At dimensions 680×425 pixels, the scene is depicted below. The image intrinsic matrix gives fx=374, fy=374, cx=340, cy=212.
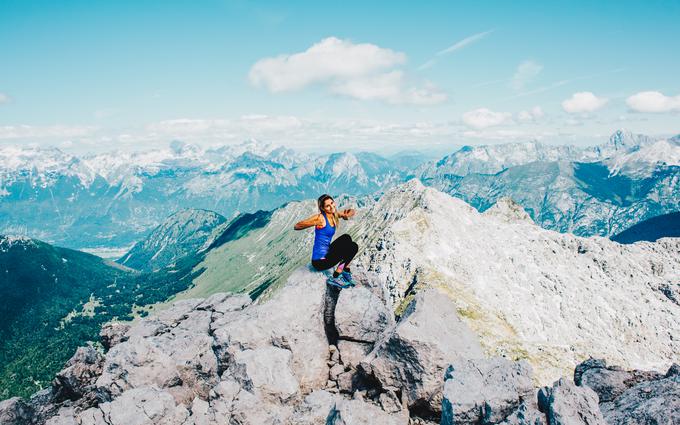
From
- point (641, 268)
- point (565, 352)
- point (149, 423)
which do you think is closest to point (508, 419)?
point (149, 423)

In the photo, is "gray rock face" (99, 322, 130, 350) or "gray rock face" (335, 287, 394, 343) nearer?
"gray rock face" (335, 287, 394, 343)

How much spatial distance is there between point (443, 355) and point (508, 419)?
5.83 m

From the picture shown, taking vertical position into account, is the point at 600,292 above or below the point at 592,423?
below

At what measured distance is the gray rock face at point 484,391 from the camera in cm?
1852

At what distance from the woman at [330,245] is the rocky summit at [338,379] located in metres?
1.23

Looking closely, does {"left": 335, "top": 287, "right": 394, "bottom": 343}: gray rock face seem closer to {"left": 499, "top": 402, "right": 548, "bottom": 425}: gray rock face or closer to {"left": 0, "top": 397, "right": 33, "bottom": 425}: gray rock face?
{"left": 499, "top": 402, "right": 548, "bottom": 425}: gray rock face

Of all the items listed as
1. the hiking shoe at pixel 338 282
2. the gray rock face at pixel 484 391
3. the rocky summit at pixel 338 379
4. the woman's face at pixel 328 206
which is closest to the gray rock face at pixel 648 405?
the rocky summit at pixel 338 379

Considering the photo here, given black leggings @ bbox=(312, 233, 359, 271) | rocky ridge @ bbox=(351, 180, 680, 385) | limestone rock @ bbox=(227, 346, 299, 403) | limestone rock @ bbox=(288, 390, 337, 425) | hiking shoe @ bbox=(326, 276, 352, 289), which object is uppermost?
black leggings @ bbox=(312, 233, 359, 271)

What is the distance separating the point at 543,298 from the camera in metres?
124

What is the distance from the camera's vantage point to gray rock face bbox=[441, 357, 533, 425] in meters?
18.5

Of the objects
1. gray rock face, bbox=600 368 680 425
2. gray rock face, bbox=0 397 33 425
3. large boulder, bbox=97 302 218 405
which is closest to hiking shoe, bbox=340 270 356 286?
large boulder, bbox=97 302 218 405

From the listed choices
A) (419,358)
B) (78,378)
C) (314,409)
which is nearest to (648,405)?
(419,358)

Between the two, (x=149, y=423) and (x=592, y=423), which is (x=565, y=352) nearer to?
(x=592, y=423)

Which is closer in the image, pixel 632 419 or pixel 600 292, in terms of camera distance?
pixel 632 419
